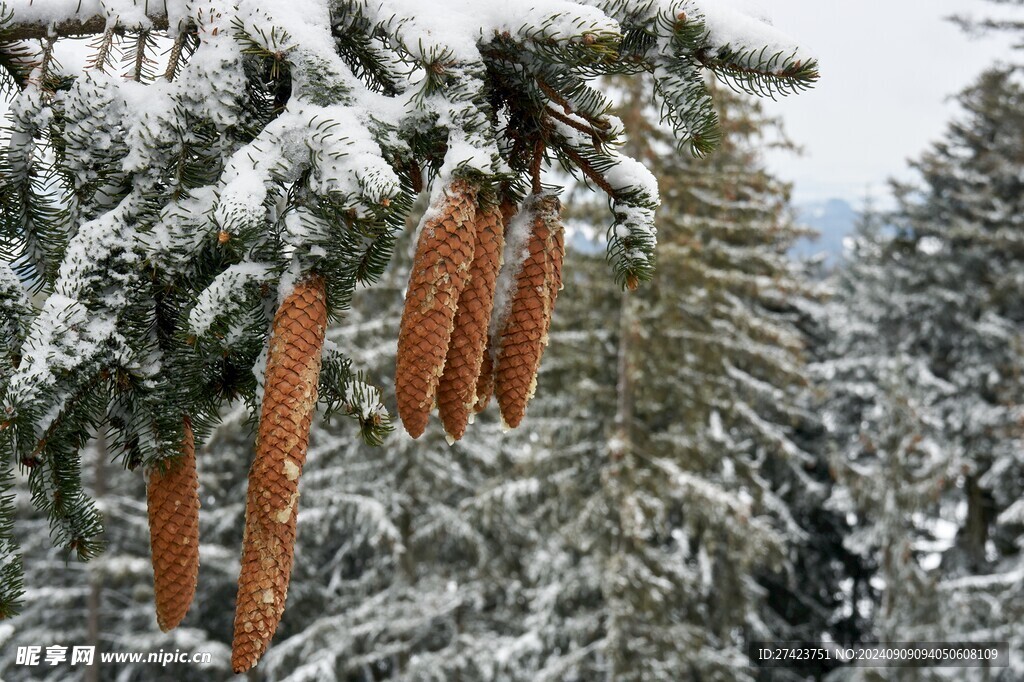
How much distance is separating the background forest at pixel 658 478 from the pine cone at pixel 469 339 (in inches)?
333

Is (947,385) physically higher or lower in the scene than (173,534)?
higher

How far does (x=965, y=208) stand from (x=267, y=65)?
20.2 metres

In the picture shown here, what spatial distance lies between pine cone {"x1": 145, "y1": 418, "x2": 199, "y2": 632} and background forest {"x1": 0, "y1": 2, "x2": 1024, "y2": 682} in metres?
8.29

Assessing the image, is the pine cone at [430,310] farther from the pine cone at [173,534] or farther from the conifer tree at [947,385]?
the conifer tree at [947,385]

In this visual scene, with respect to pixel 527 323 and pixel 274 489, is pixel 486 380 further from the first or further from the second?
→ pixel 274 489

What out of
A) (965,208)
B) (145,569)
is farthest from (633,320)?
(965,208)

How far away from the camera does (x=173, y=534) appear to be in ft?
3.78

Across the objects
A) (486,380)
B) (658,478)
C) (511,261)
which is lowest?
(486,380)

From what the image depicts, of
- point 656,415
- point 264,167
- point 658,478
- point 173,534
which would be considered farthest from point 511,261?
point 656,415

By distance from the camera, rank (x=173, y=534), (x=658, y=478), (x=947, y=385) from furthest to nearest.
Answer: (x=947, y=385)
(x=658, y=478)
(x=173, y=534)

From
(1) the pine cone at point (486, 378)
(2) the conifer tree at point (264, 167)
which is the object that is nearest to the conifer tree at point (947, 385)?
(2) the conifer tree at point (264, 167)

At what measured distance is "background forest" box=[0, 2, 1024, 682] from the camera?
34.9 ft

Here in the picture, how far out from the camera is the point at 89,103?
117 centimetres

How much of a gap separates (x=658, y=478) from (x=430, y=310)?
10.2 m
